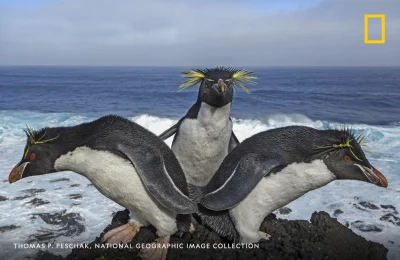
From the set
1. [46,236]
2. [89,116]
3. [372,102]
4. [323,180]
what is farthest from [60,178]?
[372,102]

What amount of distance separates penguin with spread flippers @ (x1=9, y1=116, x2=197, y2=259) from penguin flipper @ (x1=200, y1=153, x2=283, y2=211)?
25 cm

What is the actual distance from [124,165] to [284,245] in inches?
65.8

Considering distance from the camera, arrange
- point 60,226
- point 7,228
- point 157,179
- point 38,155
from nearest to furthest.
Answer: point 157,179, point 38,155, point 7,228, point 60,226

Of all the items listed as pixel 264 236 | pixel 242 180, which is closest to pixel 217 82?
pixel 242 180

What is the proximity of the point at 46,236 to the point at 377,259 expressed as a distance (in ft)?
19.2

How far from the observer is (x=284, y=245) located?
388 centimetres

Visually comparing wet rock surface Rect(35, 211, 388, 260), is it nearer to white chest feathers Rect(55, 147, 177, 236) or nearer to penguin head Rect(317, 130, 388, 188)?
white chest feathers Rect(55, 147, 177, 236)

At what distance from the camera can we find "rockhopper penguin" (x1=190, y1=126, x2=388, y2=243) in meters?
3.74

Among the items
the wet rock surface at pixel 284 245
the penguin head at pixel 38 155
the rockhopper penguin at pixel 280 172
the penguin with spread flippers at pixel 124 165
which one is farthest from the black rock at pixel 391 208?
the penguin head at pixel 38 155

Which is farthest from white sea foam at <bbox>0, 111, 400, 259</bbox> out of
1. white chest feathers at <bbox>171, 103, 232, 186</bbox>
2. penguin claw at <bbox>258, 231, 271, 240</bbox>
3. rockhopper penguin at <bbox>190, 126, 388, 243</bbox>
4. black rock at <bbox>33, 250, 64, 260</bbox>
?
rockhopper penguin at <bbox>190, 126, 388, 243</bbox>

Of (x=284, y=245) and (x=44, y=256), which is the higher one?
(x=284, y=245)

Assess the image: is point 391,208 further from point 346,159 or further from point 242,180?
point 242,180

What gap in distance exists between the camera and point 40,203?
30.2 feet

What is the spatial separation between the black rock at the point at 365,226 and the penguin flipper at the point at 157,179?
536 cm
